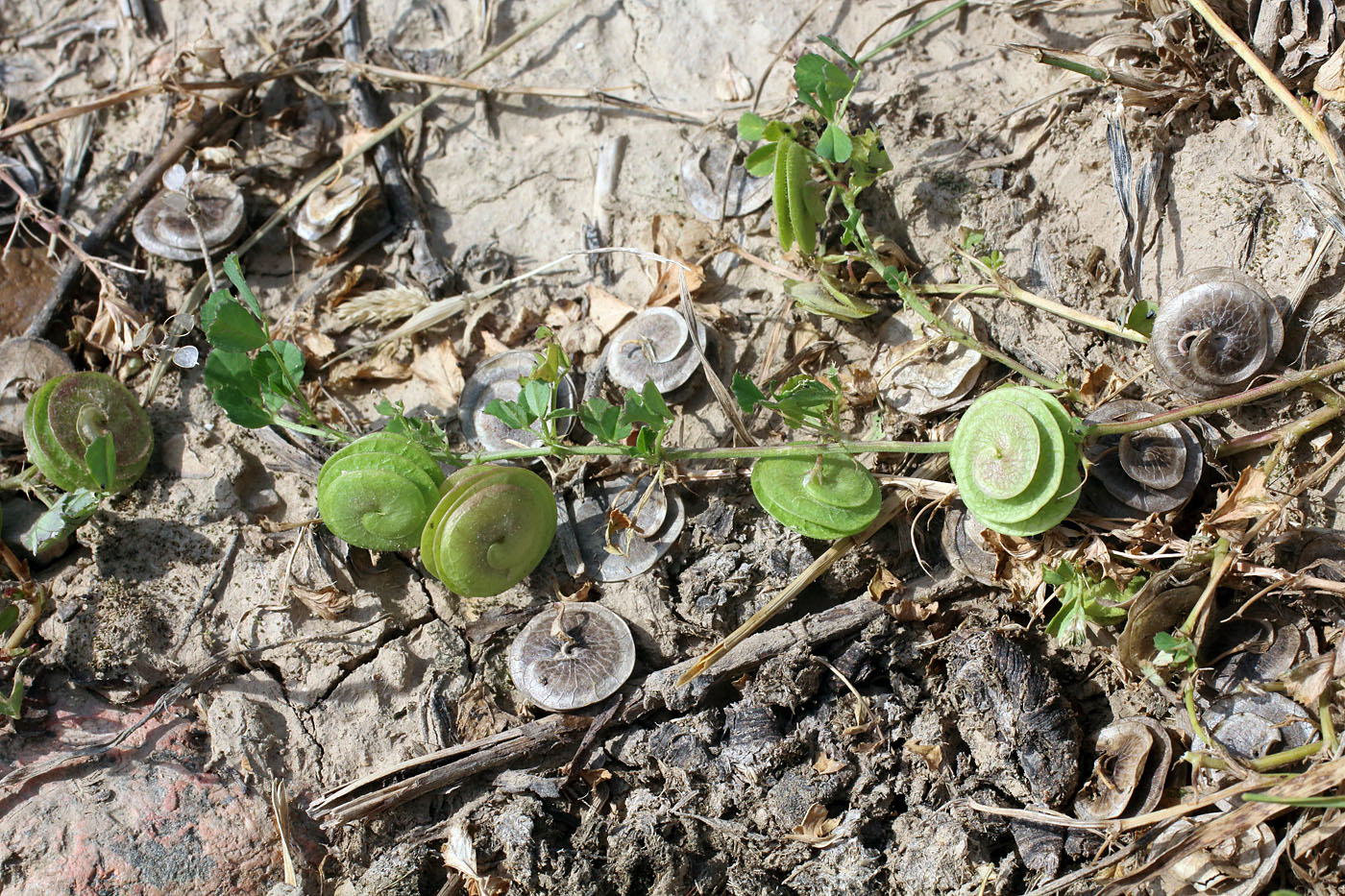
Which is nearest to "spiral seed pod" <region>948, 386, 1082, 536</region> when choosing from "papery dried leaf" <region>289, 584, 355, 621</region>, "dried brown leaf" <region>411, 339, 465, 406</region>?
"dried brown leaf" <region>411, 339, 465, 406</region>

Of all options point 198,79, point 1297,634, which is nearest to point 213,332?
point 198,79

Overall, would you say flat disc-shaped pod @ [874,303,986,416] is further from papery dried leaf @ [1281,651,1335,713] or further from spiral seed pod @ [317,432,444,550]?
spiral seed pod @ [317,432,444,550]

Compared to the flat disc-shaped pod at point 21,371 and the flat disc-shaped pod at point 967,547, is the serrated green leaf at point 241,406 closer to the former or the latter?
the flat disc-shaped pod at point 21,371

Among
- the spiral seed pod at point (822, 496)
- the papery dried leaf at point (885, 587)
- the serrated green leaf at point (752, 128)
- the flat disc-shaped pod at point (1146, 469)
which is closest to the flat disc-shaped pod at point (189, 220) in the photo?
the serrated green leaf at point (752, 128)

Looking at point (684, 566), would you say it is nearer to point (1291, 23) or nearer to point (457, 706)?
point (457, 706)

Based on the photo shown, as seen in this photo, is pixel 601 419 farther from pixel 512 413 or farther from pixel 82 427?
pixel 82 427
